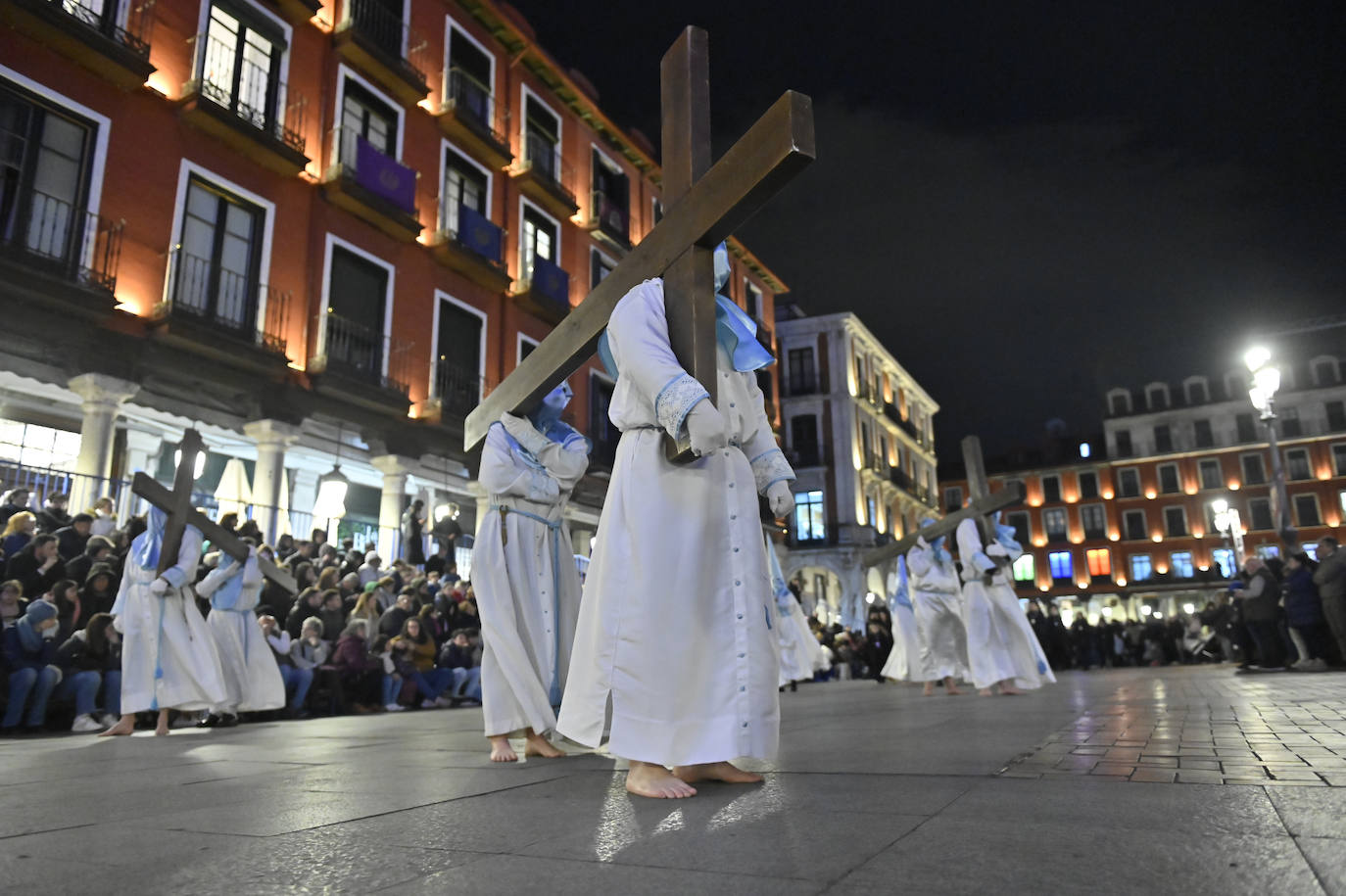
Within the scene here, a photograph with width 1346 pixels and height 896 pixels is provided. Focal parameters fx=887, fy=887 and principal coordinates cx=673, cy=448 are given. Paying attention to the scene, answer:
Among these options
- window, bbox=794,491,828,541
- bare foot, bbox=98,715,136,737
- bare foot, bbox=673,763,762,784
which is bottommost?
bare foot, bbox=98,715,136,737

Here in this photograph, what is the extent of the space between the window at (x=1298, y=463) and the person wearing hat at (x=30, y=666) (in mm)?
61600

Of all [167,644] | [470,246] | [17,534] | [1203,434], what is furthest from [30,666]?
[1203,434]

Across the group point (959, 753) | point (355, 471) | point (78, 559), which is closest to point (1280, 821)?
point (959, 753)

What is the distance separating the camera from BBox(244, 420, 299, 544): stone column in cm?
1517

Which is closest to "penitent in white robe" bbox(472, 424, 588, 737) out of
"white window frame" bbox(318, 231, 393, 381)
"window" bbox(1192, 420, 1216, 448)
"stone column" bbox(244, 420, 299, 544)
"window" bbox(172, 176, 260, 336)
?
"stone column" bbox(244, 420, 299, 544)

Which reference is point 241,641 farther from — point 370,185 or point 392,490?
point 370,185

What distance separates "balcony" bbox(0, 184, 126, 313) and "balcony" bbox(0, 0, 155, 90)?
1636 mm

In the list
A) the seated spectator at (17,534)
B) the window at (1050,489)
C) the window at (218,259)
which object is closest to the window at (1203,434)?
the window at (1050,489)

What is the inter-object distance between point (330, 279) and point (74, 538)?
8139 mm

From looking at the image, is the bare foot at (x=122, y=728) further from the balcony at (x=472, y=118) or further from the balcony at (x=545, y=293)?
the balcony at (x=472, y=118)

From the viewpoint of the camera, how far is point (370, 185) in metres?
17.8

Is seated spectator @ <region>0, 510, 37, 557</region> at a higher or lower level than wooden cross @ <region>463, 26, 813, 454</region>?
lower

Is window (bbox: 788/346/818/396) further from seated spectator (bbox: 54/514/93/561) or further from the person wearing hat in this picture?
the person wearing hat

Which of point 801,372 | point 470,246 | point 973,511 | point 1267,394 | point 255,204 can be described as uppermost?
point 801,372
